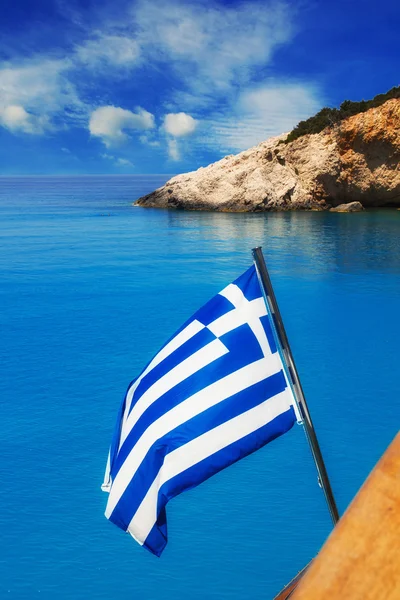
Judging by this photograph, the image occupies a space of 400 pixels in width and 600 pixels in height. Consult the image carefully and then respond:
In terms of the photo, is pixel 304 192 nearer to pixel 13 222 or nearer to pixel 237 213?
pixel 237 213

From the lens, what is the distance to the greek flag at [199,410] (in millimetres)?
2941

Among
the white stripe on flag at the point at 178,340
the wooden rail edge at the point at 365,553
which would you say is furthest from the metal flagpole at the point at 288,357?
the wooden rail edge at the point at 365,553

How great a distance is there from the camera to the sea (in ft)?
19.5

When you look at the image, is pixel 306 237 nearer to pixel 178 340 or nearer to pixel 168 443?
pixel 178 340

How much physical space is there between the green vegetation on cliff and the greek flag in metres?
38.4

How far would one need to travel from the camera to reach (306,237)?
1089 inches

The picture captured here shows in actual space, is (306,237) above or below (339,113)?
below

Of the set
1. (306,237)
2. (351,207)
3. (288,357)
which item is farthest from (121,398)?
(351,207)

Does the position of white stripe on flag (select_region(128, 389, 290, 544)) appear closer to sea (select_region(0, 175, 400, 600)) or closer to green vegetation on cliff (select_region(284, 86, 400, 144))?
sea (select_region(0, 175, 400, 600))

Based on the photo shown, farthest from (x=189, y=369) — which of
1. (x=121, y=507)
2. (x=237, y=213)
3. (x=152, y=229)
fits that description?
(x=237, y=213)

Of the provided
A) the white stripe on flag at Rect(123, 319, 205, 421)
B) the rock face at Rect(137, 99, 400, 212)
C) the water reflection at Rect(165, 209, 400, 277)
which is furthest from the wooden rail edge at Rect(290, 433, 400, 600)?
the rock face at Rect(137, 99, 400, 212)

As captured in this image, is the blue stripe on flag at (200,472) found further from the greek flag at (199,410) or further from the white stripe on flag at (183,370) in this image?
the white stripe on flag at (183,370)

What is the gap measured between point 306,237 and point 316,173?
13.0 m

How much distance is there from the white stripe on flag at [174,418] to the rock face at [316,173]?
1453 inches
